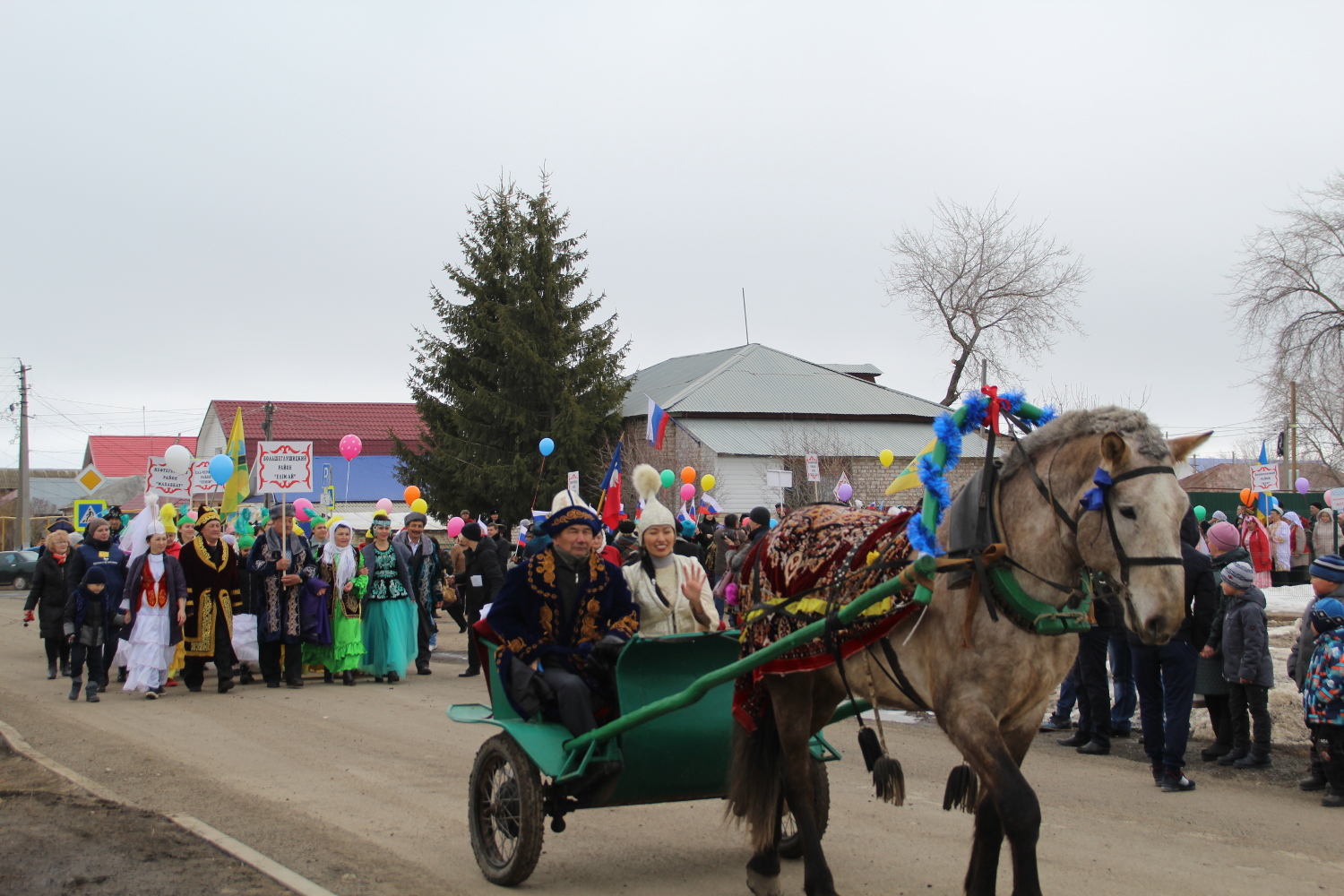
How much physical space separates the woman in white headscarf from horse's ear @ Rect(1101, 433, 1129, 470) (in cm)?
1154

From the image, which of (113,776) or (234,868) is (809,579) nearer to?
(234,868)

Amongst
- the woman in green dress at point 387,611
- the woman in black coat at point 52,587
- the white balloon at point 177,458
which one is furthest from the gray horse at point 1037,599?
the white balloon at point 177,458

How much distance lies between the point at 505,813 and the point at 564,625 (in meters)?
0.97

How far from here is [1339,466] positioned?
3916 centimetres

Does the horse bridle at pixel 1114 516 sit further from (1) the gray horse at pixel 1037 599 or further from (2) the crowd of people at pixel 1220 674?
(2) the crowd of people at pixel 1220 674

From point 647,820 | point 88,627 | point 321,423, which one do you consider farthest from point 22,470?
point 647,820

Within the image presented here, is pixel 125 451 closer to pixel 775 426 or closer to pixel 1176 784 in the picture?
pixel 775 426

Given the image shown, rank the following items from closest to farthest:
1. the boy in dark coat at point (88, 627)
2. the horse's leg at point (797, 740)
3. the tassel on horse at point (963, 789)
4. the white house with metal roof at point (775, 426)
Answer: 1. the tassel on horse at point (963, 789)
2. the horse's leg at point (797, 740)
3. the boy in dark coat at point (88, 627)
4. the white house with metal roof at point (775, 426)

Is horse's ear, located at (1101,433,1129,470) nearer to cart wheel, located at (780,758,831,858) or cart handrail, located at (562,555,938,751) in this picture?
cart handrail, located at (562,555,938,751)

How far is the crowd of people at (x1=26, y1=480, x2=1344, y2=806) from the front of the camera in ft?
19.0

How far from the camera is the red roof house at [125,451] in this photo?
240 feet

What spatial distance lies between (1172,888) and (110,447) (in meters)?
80.4

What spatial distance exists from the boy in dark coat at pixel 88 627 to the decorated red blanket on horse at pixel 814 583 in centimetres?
987

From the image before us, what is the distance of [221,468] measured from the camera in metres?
16.8
